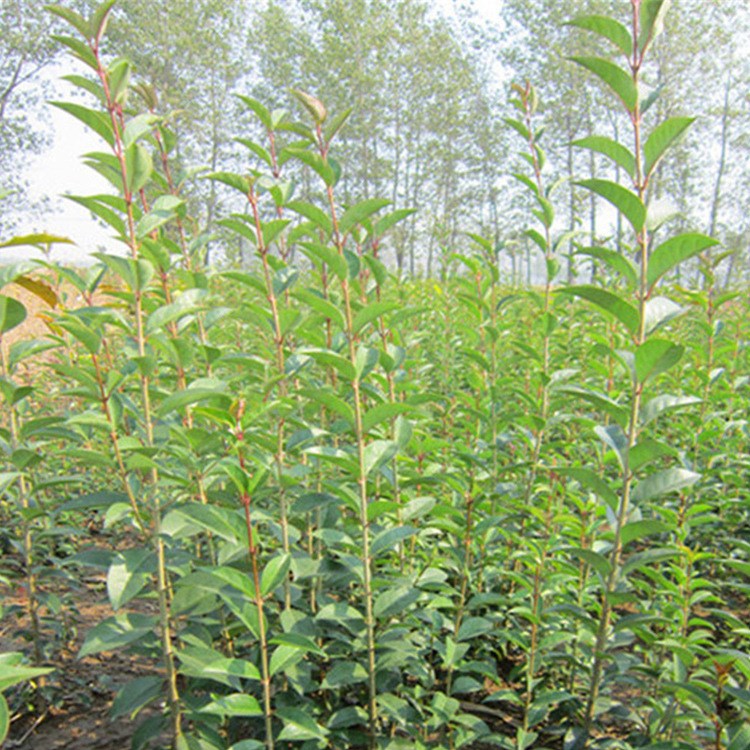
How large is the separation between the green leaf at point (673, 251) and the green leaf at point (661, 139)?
0.20 m

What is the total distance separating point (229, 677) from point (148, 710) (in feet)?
3.33

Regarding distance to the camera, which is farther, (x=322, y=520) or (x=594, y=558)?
(x=322, y=520)

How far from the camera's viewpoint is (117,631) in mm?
1598

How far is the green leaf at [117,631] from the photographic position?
1.53 metres

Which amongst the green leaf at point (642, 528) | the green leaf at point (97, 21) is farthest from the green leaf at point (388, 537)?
the green leaf at point (97, 21)

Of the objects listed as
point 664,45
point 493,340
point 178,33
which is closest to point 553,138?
point 664,45

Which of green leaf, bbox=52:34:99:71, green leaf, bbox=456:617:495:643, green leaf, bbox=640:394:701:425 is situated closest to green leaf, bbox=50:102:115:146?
green leaf, bbox=52:34:99:71

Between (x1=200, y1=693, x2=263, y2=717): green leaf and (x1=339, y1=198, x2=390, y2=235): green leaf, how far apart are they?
4.09 ft

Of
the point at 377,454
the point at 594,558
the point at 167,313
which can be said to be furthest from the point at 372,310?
the point at 594,558

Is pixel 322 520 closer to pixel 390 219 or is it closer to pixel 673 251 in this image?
pixel 390 219

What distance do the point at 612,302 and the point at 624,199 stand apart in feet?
0.82

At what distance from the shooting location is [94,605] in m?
3.27

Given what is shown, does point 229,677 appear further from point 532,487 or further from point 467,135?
point 467,135

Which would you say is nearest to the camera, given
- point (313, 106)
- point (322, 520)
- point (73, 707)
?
point (313, 106)
